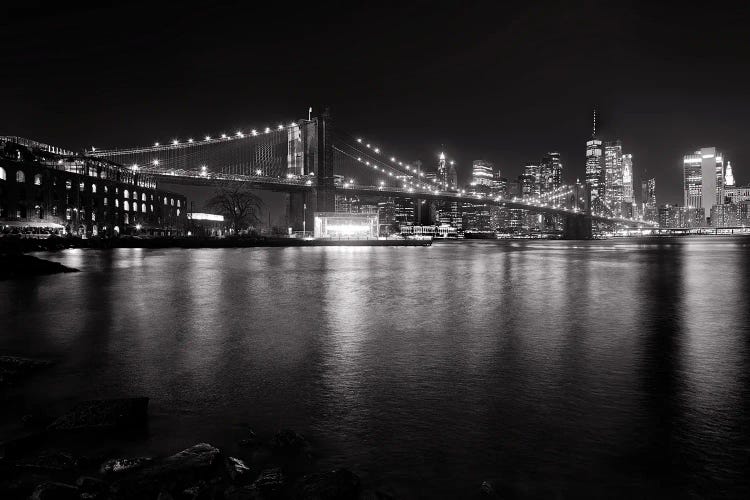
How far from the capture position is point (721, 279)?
993 inches

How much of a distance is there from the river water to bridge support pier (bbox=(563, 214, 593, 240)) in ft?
407

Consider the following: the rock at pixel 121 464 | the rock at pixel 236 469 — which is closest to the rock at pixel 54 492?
the rock at pixel 121 464

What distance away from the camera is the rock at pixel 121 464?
4406mm

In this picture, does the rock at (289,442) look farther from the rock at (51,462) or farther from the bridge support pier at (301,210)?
the bridge support pier at (301,210)

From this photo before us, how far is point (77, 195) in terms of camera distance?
249 ft

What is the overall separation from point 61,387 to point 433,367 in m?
5.31

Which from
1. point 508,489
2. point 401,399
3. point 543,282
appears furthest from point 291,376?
point 543,282

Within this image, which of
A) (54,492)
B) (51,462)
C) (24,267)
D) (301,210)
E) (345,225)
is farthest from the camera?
(301,210)

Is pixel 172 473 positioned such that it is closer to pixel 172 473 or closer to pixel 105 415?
pixel 172 473

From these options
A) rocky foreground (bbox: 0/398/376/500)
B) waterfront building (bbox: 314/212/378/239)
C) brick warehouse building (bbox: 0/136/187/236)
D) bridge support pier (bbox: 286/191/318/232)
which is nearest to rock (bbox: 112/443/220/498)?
rocky foreground (bbox: 0/398/376/500)

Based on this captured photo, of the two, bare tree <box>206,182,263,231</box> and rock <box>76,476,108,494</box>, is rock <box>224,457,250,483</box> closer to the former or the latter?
rock <box>76,476,108,494</box>

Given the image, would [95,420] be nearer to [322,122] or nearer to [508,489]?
[508,489]

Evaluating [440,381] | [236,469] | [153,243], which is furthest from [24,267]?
[153,243]

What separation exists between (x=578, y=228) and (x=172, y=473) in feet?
470
